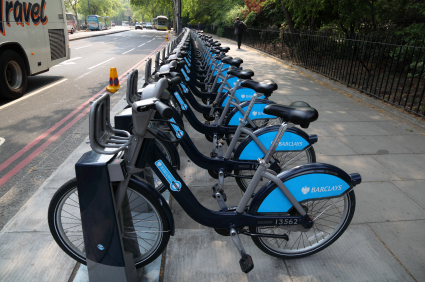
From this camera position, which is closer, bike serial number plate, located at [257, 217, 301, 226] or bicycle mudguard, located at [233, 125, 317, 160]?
bike serial number plate, located at [257, 217, 301, 226]

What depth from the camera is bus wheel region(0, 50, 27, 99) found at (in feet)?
22.1

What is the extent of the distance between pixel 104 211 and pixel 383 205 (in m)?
2.75

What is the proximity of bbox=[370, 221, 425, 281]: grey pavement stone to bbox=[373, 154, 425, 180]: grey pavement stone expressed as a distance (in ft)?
3.46

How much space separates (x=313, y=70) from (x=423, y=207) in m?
8.08

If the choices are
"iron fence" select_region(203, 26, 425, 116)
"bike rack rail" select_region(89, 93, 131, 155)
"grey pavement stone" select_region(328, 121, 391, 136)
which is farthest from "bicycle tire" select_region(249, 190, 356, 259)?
"iron fence" select_region(203, 26, 425, 116)

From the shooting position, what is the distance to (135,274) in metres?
2.11

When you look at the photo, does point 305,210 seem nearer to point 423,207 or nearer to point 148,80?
point 423,207

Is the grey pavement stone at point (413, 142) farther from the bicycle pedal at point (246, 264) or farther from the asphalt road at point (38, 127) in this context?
the asphalt road at point (38, 127)

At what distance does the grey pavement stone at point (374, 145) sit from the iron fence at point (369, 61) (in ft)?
4.89

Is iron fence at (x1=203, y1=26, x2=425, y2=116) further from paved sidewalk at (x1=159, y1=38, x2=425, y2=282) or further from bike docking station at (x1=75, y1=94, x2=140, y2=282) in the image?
bike docking station at (x1=75, y1=94, x2=140, y2=282)

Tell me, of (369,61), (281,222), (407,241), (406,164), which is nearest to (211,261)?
(281,222)

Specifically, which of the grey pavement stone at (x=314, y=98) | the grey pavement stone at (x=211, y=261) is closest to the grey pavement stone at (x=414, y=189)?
the grey pavement stone at (x=211, y=261)

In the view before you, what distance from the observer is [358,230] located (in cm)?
278

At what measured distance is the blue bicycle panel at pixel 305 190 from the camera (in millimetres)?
2172
